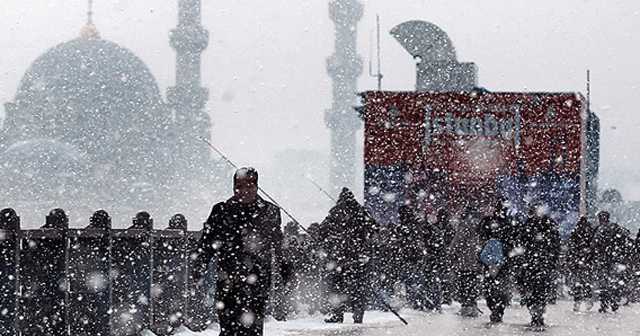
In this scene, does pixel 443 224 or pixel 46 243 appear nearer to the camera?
pixel 46 243

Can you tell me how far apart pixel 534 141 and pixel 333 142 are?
152053 millimetres

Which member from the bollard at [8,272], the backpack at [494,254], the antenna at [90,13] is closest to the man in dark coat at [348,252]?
the backpack at [494,254]

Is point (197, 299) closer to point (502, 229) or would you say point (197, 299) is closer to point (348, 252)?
point (348, 252)

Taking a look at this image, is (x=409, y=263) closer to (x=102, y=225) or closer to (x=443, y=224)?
(x=443, y=224)

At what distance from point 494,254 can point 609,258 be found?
4.15m

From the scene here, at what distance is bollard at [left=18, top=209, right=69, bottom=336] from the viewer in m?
8.99

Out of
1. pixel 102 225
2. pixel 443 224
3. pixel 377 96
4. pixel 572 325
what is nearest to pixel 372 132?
pixel 377 96

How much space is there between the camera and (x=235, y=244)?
25.9 feet

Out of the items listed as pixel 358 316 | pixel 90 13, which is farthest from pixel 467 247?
pixel 90 13

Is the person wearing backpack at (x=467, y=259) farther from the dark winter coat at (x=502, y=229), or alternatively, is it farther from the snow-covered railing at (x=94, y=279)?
the snow-covered railing at (x=94, y=279)

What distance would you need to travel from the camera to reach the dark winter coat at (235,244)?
25.8ft

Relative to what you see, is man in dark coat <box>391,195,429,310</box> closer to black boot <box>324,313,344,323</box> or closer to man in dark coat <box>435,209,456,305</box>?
man in dark coat <box>435,209,456,305</box>

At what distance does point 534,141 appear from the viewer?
3002 centimetres

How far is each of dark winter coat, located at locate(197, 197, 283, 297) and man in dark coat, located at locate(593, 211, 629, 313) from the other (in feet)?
34.9
